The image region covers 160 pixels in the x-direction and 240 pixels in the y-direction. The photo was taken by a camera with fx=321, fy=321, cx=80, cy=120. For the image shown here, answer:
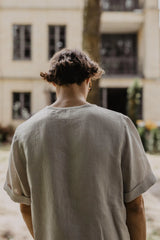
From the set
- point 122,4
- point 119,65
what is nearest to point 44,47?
point 119,65

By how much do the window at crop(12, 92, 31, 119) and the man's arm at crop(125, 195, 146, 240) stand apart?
16.8m

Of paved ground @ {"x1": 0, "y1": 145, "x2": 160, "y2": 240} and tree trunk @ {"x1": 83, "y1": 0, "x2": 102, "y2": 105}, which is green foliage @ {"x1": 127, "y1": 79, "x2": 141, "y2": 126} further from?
paved ground @ {"x1": 0, "y1": 145, "x2": 160, "y2": 240}

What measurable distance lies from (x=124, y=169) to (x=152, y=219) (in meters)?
3.41

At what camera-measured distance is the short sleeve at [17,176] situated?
4.62ft

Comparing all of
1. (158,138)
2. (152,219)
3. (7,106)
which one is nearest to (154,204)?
(152,219)

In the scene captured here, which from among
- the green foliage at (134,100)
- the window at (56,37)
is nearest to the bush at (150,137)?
the green foliage at (134,100)

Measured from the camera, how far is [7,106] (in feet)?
59.4

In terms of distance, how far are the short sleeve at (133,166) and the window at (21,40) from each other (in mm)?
17953

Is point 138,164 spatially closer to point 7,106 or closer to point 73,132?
point 73,132

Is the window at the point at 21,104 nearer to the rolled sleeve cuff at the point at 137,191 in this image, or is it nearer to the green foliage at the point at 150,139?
the green foliage at the point at 150,139

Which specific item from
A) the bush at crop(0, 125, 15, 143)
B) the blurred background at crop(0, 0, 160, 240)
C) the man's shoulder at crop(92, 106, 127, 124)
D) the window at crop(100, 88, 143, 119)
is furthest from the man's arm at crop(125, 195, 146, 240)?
the window at crop(100, 88, 143, 119)

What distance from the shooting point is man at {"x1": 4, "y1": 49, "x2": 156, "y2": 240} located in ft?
4.25

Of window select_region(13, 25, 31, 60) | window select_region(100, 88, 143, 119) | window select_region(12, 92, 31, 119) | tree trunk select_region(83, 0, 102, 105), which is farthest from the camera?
window select_region(100, 88, 143, 119)

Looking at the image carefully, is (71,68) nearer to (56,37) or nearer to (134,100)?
(134,100)
